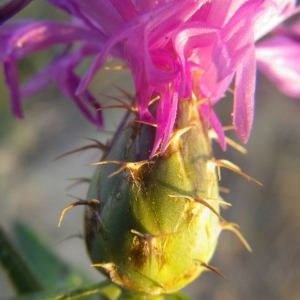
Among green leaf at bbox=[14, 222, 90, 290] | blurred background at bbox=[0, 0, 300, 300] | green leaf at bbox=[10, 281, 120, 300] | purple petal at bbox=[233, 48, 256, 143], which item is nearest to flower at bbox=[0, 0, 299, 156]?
purple petal at bbox=[233, 48, 256, 143]

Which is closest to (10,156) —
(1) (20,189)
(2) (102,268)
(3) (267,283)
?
(1) (20,189)

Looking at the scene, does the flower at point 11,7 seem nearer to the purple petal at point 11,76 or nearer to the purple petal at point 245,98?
the purple petal at point 11,76

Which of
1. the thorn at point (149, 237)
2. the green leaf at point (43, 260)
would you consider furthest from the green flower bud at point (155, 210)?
the green leaf at point (43, 260)

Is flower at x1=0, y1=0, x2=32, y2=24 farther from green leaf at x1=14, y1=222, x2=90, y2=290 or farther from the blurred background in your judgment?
the blurred background

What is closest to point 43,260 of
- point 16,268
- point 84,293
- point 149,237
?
point 16,268

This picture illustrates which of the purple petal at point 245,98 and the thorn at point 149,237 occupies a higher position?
the purple petal at point 245,98

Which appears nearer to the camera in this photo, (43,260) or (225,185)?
(43,260)

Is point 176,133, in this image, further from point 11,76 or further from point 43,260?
point 43,260
